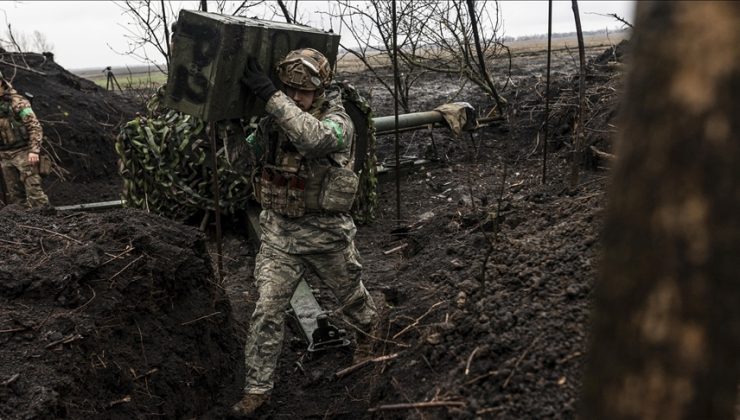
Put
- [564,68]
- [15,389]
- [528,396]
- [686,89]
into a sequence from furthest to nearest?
[564,68] → [15,389] → [528,396] → [686,89]

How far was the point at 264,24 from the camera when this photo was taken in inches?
152

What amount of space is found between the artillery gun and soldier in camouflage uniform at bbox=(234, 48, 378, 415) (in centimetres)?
18

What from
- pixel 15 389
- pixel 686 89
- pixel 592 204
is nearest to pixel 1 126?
pixel 15 389

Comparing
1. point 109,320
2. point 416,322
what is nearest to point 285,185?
point 416,322

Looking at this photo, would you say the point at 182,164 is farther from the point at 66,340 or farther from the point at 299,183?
the point at 66,340

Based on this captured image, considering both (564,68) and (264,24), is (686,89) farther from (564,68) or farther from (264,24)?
(564,68)

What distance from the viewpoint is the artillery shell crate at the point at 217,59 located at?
3611 millimetres

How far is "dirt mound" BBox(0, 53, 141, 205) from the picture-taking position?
10.2 meters

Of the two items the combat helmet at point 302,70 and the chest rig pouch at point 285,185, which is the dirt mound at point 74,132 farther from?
the combat helmet at point 302,70

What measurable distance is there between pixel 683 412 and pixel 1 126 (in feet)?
25.6

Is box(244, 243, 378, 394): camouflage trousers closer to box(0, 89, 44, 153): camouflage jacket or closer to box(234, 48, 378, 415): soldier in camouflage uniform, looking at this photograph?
box(234, 48, 378, 415): soldier in camouflage uniform

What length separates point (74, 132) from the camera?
10914 millimetres

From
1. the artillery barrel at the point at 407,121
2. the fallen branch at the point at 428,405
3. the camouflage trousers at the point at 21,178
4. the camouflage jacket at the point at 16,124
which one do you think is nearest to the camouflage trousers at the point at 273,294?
the fallen branch at the point at 428,405

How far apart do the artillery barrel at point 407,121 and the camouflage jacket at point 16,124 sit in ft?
12.6
